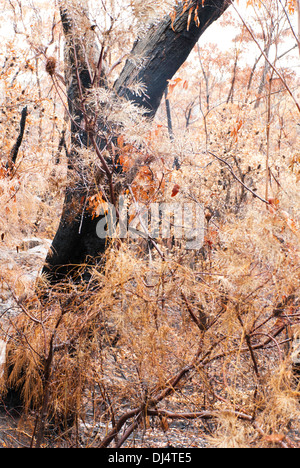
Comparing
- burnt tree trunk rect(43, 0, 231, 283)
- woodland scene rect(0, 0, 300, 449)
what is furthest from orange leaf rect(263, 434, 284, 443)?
burnt tree trunk rect(43, 0, 231, 283)

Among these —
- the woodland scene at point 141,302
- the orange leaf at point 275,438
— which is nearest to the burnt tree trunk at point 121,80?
the woodland scene at point 141,302

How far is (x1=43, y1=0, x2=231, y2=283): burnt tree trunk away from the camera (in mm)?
2566

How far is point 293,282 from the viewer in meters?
1.63

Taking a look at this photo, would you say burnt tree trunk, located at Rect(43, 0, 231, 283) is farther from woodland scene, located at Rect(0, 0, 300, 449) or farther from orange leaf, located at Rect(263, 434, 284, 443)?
orange leaf, located at Rect(263, 434, 284, 443)

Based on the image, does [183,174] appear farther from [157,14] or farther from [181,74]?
[181,74]

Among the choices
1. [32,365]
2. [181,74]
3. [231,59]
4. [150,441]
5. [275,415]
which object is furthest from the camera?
[181,74]

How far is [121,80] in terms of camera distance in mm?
2703

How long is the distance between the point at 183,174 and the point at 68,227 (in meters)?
3.13

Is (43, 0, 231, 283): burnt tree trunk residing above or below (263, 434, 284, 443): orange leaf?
above

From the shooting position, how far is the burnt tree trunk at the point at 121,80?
2.57m

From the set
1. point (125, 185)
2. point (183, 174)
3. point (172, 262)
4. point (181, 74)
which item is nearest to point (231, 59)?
point (181, 74)

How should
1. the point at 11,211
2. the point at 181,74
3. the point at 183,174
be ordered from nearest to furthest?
the point at 11,211 → the point at 183,174 → the point at 181,74

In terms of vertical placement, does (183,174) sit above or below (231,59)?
below

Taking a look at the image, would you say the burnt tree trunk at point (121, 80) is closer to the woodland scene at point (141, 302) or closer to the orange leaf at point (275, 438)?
the woodland scene at point (141, 302)
